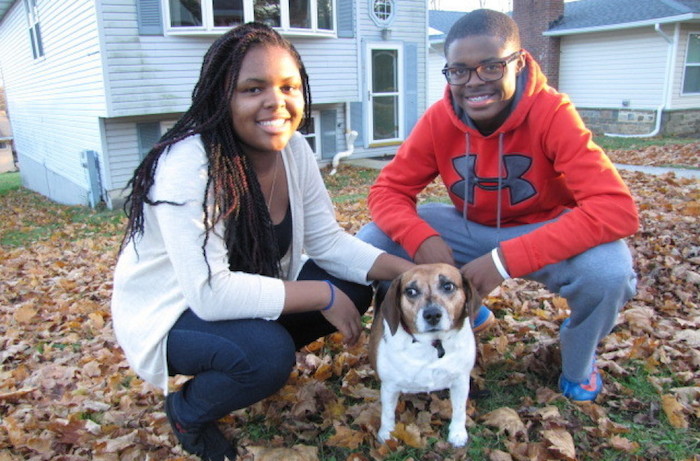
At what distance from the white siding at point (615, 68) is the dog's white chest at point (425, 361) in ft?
59.4

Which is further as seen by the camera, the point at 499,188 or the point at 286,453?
the point at 499,188

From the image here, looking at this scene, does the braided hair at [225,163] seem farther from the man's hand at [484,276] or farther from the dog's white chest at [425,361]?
the man's hand at [484,276]

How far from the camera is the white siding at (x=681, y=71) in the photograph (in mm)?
17078

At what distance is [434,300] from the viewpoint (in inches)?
89.5

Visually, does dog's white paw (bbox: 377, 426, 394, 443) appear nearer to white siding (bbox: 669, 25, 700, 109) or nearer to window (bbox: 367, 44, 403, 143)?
window (bbox: 367, 44, 403, 143)

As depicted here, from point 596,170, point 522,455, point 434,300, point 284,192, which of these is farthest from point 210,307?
point 596,170

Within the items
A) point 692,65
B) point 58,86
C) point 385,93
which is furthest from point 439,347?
point 692,65

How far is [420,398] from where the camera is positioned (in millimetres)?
2846

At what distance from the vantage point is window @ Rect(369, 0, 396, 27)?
13.9 meters

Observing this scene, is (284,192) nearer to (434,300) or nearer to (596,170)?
(434,300)

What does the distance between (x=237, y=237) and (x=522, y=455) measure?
1.52 m

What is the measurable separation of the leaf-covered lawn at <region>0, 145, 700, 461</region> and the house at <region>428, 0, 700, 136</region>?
603 inches

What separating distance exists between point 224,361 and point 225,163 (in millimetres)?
812

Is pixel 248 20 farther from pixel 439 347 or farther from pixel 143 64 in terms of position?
pixel 439 347
